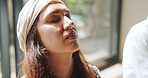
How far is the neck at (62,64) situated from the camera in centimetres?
76

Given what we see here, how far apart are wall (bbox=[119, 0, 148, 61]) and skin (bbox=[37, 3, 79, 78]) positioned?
129 centimetres

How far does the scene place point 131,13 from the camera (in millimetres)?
1940

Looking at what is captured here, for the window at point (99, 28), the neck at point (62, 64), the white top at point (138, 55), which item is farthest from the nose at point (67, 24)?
the window at point (99, 28)

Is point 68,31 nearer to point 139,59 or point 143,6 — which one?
point 139,59

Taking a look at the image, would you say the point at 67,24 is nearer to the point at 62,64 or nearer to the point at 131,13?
the point at 62,64

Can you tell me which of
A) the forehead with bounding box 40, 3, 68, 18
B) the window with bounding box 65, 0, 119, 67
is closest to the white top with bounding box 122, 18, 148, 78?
the forehead with bounding box 40, 3, 68, 18

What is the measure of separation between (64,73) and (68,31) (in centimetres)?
19

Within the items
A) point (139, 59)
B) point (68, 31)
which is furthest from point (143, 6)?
point (68, 31)

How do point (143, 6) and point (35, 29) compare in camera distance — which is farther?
point (143, 6)

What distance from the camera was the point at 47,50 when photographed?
749 mm

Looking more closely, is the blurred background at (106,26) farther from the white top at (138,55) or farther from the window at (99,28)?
the white top at (138,55)

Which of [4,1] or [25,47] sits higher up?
[4,1]

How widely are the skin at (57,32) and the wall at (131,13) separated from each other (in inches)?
50.6

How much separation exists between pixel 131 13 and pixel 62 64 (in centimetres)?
136
